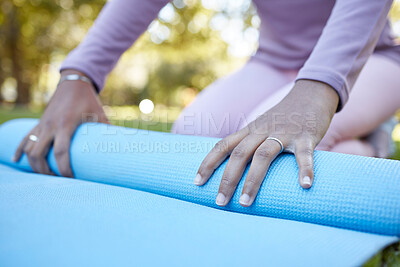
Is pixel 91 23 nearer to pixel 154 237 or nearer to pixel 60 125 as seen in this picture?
pixel 60 125

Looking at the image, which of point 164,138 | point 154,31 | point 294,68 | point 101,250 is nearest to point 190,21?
point 154,31

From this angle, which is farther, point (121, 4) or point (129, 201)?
point (121, 4)

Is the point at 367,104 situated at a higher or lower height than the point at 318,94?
lower

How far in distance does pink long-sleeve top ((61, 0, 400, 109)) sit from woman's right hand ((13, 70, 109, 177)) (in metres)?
0.10

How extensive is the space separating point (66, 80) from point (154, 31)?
7958 mm

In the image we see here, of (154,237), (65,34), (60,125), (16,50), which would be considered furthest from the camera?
(65,34)

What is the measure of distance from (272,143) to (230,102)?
29.9 inches

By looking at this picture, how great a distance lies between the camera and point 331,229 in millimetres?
567

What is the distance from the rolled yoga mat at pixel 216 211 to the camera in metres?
0.46

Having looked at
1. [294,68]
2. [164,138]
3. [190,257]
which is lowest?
[294,68]

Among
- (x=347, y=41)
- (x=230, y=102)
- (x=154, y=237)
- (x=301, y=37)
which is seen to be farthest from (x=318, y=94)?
(x=301, y=37)

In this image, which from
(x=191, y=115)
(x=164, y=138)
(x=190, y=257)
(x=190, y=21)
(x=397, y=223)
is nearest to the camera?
(x=190, y=257)

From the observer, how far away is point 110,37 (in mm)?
1287

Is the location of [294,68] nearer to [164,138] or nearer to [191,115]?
[191,115]
